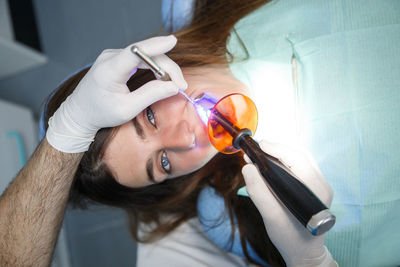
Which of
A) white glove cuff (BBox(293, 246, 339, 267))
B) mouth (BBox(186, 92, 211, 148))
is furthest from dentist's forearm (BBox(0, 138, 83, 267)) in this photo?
white glove cuff (BBox(293, 246, 339, 267))

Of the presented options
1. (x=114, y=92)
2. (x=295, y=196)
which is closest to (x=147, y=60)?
(x=114, y=92)

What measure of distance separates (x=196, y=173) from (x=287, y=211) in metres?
0.67

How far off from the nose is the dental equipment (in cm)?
7

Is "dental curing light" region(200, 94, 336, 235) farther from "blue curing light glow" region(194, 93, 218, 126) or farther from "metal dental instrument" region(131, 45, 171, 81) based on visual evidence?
"metal dental instrument" region(131, 45, 171, 81)

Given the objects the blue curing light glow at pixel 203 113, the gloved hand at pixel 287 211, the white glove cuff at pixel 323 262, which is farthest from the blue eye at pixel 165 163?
the white glove cuff at pixel 323 262

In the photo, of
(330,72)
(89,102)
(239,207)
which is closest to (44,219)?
(89,102)

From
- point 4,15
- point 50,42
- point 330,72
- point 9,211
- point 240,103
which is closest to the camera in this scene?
point 240,103

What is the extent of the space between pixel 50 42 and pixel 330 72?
2320mm

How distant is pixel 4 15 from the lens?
1987 mm

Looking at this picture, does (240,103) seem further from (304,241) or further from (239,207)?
(239,207)

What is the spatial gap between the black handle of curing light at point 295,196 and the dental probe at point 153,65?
33 cm

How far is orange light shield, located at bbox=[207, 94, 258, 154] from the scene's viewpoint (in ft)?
2.90

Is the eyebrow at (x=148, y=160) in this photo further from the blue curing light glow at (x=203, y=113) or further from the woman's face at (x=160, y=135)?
the blue curing light glow at (x=203, y=113)

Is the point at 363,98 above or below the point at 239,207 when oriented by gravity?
above
